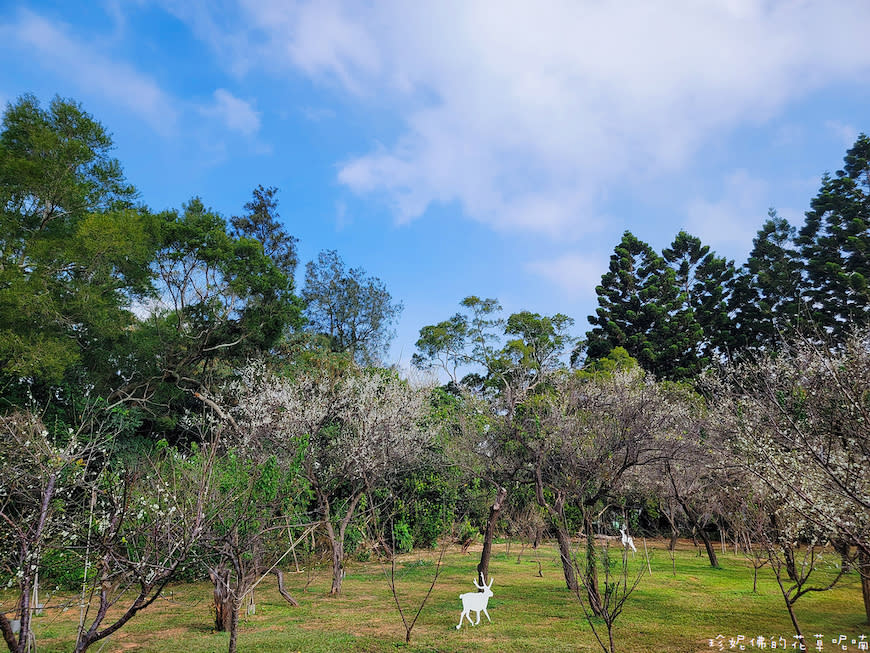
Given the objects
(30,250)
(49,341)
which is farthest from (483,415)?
(30,250)

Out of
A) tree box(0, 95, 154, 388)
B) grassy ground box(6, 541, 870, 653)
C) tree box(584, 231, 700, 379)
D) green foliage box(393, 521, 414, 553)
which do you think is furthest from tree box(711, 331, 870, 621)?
tree box(584, 231, 700, 379)

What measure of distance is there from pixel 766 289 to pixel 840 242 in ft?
15.0

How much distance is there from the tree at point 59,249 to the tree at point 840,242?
33.2m

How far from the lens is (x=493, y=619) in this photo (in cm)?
910

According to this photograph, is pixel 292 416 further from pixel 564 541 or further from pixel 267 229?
pixel 267 229

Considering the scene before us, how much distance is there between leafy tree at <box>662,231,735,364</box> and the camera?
107ft

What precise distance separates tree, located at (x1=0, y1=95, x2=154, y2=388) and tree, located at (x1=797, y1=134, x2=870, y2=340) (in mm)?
33249

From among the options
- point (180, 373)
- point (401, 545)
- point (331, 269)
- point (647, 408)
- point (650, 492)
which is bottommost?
point (401, 545)

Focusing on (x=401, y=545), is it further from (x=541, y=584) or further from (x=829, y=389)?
(x=829, y=389)

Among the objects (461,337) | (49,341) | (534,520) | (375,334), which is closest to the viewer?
(49,341)

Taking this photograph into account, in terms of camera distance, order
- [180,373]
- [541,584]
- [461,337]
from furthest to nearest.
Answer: [461,337] → [180,373] → [541,584]

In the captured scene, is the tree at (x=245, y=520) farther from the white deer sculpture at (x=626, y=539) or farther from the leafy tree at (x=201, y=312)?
the leafy tree at (x=201, y=312)

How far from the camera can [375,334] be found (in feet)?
116

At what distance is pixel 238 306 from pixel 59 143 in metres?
7.93
